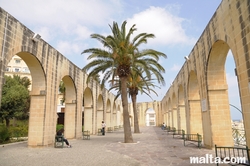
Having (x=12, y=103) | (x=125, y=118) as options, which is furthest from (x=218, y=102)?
(x=12, y=103)

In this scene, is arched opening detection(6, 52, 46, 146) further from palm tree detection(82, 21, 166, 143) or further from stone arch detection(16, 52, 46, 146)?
palm tree detection(82, 21, 166, 143)

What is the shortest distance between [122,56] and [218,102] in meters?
6.12

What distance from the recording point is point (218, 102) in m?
9.69

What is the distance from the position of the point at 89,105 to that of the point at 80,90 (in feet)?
12.8

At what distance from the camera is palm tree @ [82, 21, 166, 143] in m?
12.7

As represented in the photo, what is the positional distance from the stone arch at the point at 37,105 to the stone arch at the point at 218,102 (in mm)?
8748

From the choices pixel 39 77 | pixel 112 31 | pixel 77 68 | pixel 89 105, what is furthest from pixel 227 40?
pixel 89 105

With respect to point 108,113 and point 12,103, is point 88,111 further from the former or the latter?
point 12,103

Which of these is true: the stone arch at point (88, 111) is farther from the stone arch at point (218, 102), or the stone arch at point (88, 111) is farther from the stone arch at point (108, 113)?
the stone arch at point (218, 102)

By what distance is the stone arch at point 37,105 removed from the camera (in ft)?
35.8

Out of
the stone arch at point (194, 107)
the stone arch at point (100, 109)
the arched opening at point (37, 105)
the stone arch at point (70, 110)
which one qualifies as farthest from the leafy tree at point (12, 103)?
the stone arch at point (194, 107)

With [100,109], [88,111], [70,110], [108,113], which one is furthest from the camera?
[108,113]

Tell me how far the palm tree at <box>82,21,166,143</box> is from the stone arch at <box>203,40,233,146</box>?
168 inches

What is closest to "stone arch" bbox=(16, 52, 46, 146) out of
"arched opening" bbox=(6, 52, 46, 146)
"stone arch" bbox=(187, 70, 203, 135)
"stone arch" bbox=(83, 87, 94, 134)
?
"arched opening" bbox=(6, 52, 46, 146)
